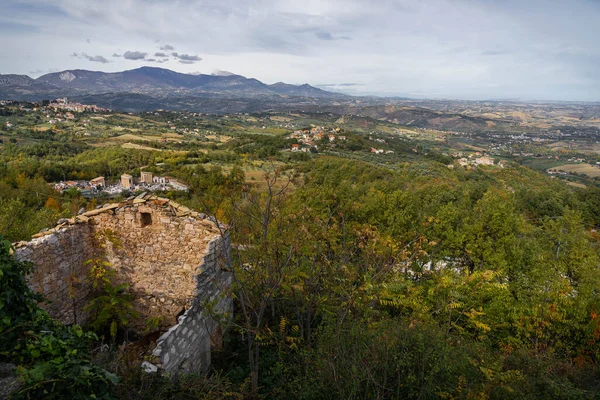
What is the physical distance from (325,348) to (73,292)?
5033 mm

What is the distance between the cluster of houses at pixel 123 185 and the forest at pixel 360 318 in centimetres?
2252

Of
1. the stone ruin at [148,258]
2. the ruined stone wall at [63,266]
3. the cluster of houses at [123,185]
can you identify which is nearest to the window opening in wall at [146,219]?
the stone ruin at [148,258]

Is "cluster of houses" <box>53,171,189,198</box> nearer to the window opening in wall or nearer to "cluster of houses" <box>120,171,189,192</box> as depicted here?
"cluster of houses" <box>120,171,189,192</box>

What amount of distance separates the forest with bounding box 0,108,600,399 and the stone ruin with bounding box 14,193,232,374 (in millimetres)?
394

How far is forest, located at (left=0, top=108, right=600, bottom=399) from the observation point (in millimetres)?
3527

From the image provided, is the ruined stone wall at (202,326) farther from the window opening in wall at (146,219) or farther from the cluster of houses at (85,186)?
the cluster of houses at (85,186)

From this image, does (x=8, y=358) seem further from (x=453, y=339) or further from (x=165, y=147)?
(x=165, y=147)

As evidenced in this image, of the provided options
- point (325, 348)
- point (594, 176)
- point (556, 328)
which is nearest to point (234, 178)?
point (325, 348)

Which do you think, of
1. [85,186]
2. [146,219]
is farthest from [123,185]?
[146,219]

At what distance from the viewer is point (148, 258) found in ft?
22.5

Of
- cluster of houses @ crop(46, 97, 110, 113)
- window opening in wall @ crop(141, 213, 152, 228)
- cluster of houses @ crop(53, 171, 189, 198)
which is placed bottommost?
cluster of houses @ crop(53, 171, 189, 198)

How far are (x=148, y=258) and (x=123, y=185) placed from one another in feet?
132

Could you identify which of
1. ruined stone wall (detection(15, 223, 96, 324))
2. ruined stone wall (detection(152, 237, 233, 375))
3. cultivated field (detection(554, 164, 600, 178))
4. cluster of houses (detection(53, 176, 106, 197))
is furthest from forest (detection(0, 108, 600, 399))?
cultivated field (detection(554, 164, 600, 178))

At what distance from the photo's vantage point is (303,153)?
6062 cm
